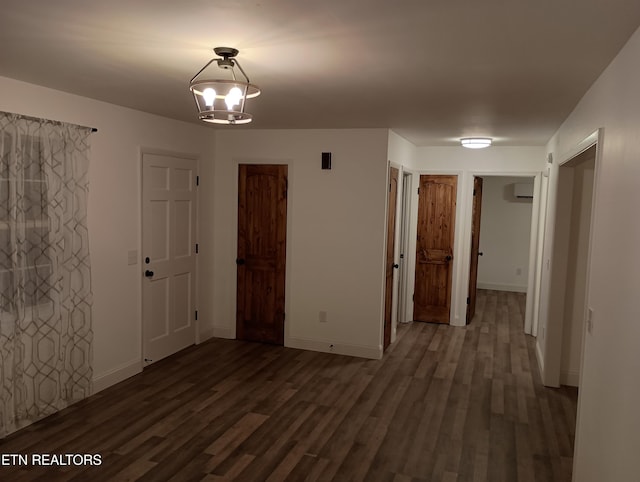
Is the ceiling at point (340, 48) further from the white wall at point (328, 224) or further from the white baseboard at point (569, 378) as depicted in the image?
the white baseboard at point (569, 378)

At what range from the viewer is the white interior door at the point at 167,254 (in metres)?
4.77

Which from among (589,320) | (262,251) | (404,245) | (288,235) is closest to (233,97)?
(589,320)

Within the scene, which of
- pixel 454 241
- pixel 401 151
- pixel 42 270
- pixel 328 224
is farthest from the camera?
pixel 454 241

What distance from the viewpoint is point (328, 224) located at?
17.8 feet

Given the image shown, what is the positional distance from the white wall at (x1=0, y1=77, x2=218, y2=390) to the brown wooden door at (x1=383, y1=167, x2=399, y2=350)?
2.47 meters

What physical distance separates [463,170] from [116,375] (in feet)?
15.9

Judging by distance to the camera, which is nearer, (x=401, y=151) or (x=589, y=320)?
(x=589, y=320)

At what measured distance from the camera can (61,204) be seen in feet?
12.3

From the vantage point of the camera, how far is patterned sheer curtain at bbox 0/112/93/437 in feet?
11.1

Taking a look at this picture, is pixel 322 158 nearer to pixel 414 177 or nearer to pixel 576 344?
pixel 414 177

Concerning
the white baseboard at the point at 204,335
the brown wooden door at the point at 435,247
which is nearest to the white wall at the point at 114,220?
the white baseboard at the point at 204,335

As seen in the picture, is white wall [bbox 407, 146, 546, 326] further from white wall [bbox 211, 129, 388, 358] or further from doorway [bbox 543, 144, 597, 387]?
doorway [bbox 543, 144, 597, 387]

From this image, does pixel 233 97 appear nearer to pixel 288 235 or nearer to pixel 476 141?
pixel 288 235

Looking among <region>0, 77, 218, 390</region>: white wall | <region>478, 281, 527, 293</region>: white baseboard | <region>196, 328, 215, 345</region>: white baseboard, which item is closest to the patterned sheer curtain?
<region>0, 77, 218, 390</region>: white wall
